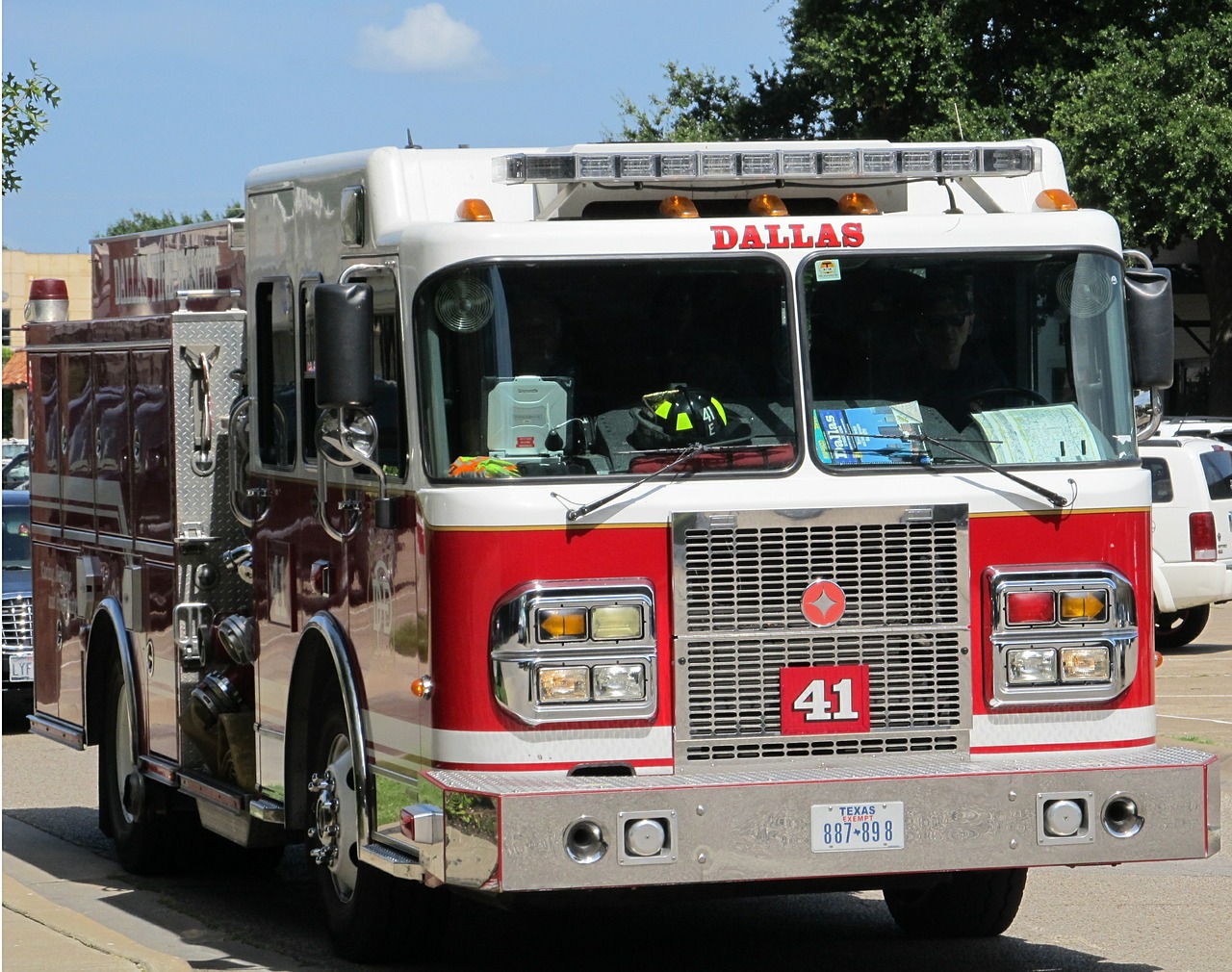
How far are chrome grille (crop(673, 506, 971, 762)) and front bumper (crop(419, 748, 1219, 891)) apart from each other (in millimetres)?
134

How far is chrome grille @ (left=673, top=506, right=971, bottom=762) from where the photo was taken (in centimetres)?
677

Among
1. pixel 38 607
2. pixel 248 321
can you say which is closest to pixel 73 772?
pixel 38 607

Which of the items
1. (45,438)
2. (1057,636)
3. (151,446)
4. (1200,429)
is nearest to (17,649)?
(45,438)

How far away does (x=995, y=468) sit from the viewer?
7020mm

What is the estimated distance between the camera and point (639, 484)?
674 centimetres

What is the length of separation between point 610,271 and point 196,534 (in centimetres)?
310

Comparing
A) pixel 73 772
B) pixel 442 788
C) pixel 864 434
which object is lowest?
pixel 73 772

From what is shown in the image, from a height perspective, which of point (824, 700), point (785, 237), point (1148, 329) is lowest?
point (824, 700)

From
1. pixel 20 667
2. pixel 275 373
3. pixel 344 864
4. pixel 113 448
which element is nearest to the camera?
pixel 344 864

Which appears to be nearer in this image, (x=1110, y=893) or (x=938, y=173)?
(x=938, y=173)

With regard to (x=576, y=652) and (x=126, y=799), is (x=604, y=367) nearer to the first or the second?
(x=576, y=652)

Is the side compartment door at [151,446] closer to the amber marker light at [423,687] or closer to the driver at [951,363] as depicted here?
the amber marker light at [423,687]

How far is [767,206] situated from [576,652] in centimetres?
171

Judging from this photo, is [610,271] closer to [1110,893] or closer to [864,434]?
[864,434]
